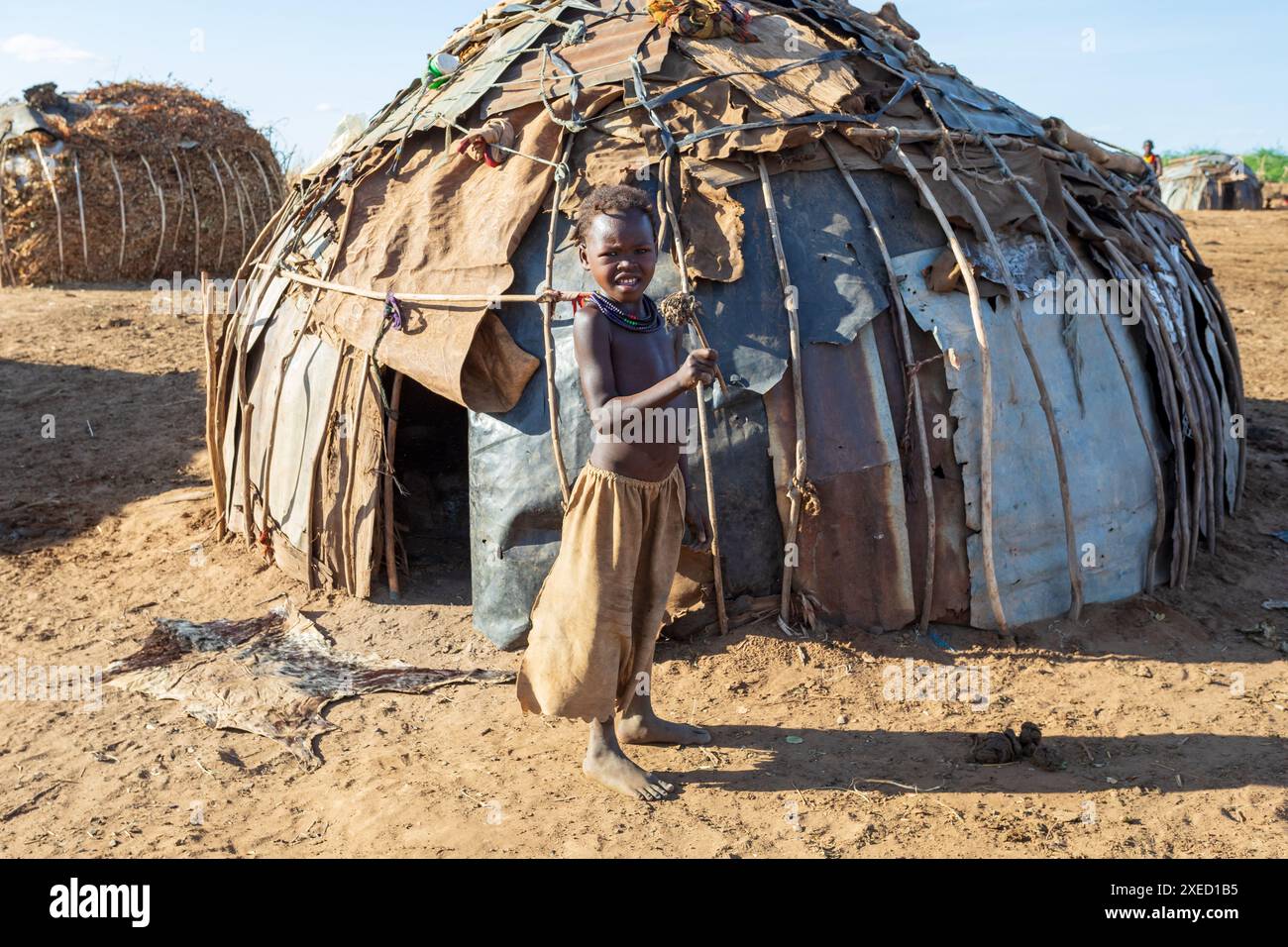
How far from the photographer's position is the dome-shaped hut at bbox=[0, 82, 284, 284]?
11750mm

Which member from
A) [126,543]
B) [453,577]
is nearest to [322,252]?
[453,577]

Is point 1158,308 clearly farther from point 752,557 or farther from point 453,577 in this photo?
point 453,577

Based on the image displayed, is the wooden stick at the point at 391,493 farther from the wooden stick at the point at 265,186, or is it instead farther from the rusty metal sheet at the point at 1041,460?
the wooden stick at the point at 265,186

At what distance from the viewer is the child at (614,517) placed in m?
2.90

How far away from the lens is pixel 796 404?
4133 mm

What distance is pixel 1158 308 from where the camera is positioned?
16.1ft

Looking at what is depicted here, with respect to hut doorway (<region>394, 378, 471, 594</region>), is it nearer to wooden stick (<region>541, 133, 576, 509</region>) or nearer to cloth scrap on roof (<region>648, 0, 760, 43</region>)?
wooden stick (<region>541, 133, 576, 509</region>)

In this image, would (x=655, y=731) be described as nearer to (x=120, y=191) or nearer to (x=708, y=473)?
(x=708, y=473)

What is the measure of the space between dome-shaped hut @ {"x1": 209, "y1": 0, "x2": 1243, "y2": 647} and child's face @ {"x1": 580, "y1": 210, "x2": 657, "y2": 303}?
994mm

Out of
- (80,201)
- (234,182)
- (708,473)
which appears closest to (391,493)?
(708,473)

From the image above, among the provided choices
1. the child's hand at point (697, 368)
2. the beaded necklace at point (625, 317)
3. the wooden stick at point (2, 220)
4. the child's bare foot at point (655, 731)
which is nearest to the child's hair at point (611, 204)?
the beaded necklace at point (625, 317)

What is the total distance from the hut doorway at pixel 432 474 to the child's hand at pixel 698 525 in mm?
1618

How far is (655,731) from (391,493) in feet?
5.75
